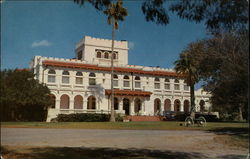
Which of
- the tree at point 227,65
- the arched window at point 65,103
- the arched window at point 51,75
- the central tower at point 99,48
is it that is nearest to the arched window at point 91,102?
the arched window at point 65,103

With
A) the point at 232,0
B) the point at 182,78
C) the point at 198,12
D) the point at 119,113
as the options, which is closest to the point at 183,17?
the point at 198,12

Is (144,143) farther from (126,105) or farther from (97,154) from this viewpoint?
(126,105)

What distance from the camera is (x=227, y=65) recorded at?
5.80 metres

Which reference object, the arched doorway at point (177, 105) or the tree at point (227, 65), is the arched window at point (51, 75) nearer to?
the arched doorway at point (177, 105)

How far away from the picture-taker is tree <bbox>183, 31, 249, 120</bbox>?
556 centimetres

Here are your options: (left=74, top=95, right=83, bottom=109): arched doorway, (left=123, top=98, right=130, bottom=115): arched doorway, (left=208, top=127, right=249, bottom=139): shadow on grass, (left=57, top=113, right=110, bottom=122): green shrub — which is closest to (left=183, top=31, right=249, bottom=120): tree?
(left=208, top=127, right=249, bottom=139): shadow on grass

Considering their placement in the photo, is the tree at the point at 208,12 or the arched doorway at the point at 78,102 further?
the arched doorway at the point at 78,102

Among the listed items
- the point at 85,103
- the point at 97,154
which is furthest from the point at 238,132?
the point at 85,103

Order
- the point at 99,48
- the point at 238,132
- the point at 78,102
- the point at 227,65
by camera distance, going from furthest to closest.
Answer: the point at 78,102, the point at 238,132, the point at 99,48, the point at 227,65

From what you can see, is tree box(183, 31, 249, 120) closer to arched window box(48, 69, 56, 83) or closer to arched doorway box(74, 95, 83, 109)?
arched window box(48, 69, 56, 83)

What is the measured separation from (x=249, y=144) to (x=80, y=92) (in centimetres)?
2210

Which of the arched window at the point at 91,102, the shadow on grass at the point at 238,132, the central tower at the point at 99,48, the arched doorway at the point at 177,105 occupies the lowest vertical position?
the shadow on grass at the point at 238,132

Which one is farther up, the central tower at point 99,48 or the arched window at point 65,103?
the central tower at point 99,48

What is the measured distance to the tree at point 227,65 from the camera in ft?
18.2
